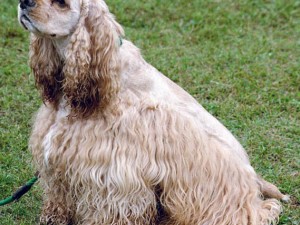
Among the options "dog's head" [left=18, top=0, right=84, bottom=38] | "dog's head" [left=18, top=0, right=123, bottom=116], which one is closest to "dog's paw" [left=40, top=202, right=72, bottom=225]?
"dog's head" [left=18, top=0, right=123, bottom=116]

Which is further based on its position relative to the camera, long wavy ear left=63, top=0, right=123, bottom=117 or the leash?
the leash

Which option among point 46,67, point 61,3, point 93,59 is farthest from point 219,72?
point 61,3

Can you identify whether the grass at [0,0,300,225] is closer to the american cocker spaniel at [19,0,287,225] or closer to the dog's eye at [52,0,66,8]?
the american cocker spaniel at [19,0,287,225]

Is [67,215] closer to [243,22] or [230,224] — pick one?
[230,224]

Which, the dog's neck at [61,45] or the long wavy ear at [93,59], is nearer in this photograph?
the long wavy ear at [93,59]

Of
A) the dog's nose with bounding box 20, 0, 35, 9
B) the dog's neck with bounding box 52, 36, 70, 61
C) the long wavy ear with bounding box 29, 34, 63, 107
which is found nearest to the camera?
the dog's nose with bounding box 20, 0, 35, 9

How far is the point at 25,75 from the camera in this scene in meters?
7.99

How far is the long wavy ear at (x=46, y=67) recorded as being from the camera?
4980mm

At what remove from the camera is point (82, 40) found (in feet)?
15.2

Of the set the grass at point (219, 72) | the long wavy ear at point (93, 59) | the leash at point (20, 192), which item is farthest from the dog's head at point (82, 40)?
the grass at point (219, 72)

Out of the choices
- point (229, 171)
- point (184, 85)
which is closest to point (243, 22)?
point (184, 85)

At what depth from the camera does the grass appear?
6461 mm

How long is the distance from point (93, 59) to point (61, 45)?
285mm

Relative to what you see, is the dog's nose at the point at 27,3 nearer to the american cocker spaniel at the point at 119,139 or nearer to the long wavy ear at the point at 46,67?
the american cocker spaniel at the point at 119,139
